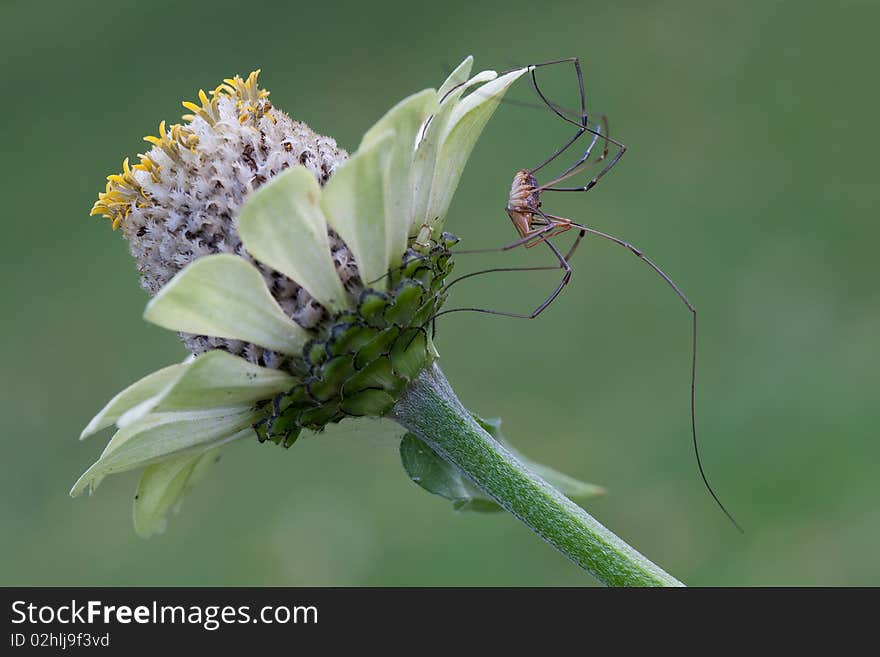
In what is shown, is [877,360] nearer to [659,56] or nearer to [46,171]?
[659,56]

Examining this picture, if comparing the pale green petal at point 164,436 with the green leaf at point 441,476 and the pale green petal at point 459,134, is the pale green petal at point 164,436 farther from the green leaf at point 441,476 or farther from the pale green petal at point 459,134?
the pale green petal at point 459,134

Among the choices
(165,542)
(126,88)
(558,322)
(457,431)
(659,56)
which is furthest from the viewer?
(126,88)

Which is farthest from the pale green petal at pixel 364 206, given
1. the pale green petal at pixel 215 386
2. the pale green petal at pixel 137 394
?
the pale green petal at pixel 137 394

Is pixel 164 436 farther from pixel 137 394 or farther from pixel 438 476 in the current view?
pixel 438 476

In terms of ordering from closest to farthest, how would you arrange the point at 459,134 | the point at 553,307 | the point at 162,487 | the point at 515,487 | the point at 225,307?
1. the point at 225,307
2. the point at 515,487
3. the point at 459,134
4. the point at 162,487
5. the point at 553,307

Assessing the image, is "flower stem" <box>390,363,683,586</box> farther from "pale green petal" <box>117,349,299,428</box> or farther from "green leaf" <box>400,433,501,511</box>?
"pale green petal" <box>117,349,299,428</box>

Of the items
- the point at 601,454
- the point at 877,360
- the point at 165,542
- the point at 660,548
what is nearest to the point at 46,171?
the point at 165,542

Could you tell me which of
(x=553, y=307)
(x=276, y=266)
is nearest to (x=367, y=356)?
(x=276, y=266)
